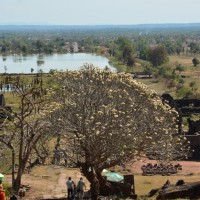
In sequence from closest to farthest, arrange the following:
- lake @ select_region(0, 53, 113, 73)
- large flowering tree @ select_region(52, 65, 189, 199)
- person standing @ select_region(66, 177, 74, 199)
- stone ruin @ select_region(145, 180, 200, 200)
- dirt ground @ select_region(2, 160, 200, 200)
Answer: stone ruin @ select_region(145, 180, 200, 200), person standing @ select_region(66, 177, 74, 199), large flowering tree @ select_region(52, 65, 189, 199), dirt ground @ select_region(2, 160, 200, 200), lake @ select_region(0, 53, 113, 73)

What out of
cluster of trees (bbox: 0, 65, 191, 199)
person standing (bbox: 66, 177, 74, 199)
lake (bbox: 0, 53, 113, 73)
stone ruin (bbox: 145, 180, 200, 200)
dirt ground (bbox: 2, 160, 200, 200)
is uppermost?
cluster of trees (bbox: 0, 65, 191, 199)

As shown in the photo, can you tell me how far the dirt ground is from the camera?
20.0m

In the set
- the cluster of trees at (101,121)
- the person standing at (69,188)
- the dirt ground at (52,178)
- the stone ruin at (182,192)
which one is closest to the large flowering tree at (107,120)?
the cluster of trees at (101,121)

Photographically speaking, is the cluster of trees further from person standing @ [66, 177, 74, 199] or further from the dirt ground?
the dirt ground

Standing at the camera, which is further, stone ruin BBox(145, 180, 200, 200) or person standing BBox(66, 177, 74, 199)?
person standing BBox(66, 177, 74, 199)

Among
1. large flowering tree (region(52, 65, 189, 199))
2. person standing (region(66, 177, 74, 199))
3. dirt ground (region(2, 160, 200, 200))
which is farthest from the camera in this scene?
dirt ground (region(2, 160, 200, 200))

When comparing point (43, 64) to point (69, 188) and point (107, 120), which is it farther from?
point (69, 188)

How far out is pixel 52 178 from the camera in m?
23.1

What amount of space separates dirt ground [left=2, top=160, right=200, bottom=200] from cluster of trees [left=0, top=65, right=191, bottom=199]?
176cm

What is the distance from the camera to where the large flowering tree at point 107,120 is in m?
17.3

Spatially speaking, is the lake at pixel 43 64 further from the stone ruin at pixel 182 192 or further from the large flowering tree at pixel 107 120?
the stone ruin at pixel 182 192

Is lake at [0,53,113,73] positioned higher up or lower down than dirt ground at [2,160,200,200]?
lower down

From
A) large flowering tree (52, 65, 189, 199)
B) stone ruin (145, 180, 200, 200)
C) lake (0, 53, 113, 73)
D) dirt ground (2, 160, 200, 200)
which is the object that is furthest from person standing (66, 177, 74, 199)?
lake (0, 53, 113, 73)

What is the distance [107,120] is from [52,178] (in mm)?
6930
